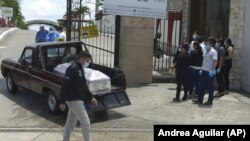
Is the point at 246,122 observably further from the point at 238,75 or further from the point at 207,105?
the point at 238,75

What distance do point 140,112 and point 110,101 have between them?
1070 millimetres

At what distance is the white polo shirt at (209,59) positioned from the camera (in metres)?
11.6

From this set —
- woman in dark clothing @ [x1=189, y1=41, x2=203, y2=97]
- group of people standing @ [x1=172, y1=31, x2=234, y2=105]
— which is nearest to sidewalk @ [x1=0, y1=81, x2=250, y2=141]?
group of people standing @ [x1=172, y1=31, x2=234, y2=105]

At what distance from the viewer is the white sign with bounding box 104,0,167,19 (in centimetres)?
1356

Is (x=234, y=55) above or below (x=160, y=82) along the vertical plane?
above

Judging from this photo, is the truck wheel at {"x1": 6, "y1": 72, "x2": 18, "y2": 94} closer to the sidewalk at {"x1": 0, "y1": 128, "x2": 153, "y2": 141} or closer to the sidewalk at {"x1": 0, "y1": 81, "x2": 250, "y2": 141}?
the sidewalk at {"x1": 0, "y1": 81, "x2": 250, "y2": 141}

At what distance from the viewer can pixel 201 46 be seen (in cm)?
1296

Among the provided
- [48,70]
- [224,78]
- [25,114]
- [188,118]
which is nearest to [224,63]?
[224,78]

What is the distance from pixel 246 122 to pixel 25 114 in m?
4.97

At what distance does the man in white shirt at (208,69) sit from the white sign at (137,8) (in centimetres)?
262

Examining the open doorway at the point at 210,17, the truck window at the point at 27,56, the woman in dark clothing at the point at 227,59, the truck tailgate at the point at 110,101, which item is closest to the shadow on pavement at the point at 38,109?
the truck tailgate at the point at 110,101

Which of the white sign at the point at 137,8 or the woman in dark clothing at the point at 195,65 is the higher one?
the white sign at the point at 137,8

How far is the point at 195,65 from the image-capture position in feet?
41.2

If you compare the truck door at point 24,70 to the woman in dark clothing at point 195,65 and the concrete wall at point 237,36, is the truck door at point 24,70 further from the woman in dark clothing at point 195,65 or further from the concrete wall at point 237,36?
the concrete wall at point 237,36
